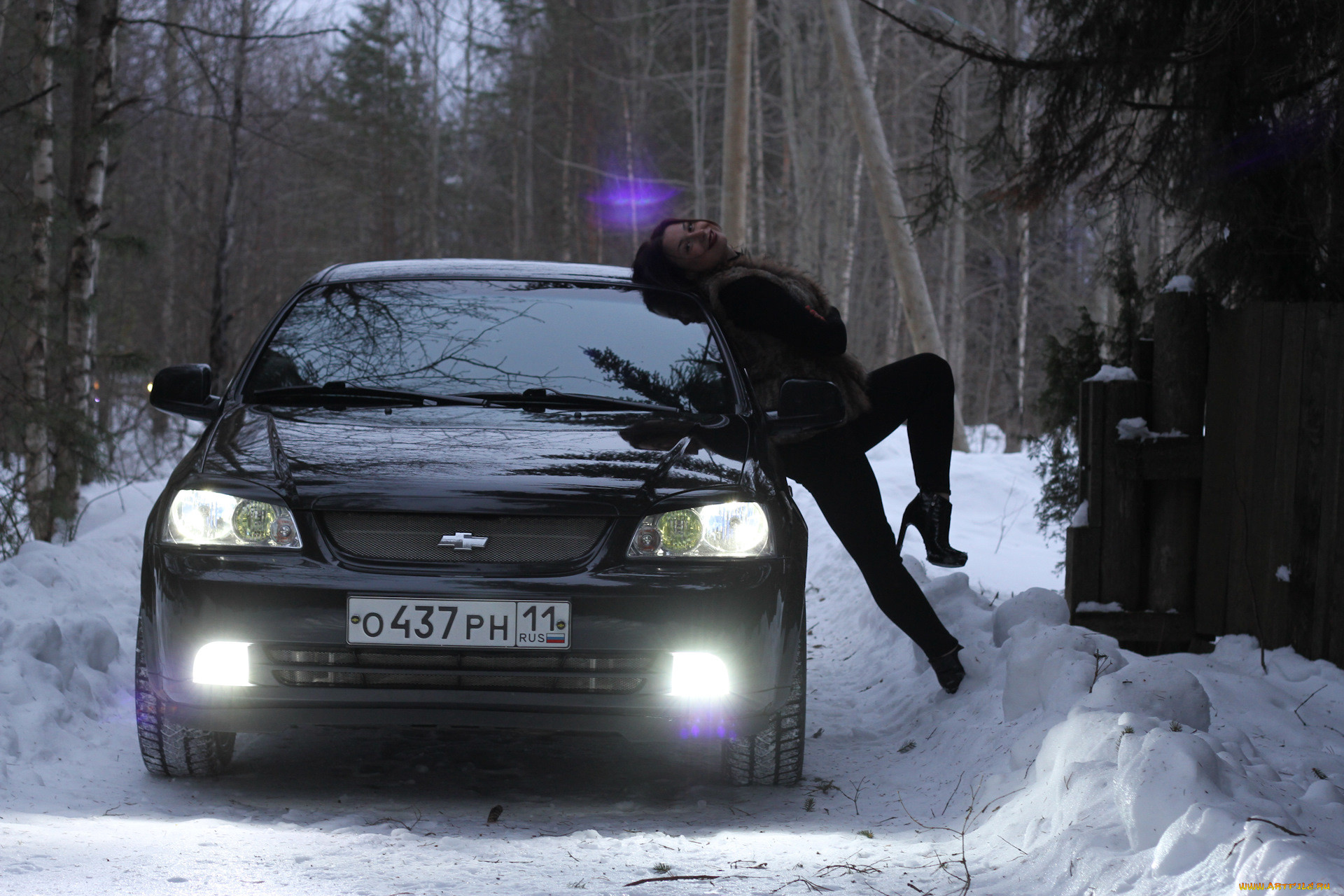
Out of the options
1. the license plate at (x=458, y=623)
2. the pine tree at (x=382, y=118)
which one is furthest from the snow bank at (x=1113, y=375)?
the pine tree at (x=382, y=118)

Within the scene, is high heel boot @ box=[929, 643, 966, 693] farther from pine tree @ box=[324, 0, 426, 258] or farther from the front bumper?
pine tree @ box=[324, 0, 426, 258]

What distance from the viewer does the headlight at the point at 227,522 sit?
3.56m

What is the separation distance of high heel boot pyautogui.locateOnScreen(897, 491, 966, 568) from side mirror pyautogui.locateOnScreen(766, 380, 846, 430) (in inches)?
29.9

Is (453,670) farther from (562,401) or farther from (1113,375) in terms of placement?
(1113,375)

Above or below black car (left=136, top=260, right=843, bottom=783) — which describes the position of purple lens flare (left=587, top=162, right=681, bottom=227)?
above

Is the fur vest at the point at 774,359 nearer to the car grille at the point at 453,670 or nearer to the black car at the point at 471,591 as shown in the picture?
the black car at the point at 471,591

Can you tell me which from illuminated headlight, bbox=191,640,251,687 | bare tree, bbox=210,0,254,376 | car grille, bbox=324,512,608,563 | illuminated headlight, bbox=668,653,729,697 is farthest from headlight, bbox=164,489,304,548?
bare tree, bbox=210,0,254,376

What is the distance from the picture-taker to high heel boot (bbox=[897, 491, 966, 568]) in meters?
5.05

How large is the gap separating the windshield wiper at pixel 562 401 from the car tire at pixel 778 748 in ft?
3.23

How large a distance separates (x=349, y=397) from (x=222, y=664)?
3.69 feet

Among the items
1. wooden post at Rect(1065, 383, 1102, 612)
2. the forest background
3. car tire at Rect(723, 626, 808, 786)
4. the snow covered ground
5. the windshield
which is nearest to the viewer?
the snow covered ground

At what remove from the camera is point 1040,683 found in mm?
4266

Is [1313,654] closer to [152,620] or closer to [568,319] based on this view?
[568,319]

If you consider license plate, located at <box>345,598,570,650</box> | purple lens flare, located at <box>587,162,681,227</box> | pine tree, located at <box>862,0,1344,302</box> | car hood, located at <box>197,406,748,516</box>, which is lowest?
license plate, located at <box>345,598,570,650</box>
